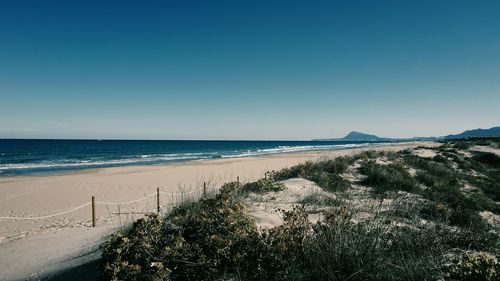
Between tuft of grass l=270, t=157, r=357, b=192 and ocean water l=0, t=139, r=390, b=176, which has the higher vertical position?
tuft of grass l=270, t=157, r=357, b=192

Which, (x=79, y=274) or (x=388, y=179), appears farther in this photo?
(x=388, y=179)

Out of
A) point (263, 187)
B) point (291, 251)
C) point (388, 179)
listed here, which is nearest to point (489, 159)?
point (388, 179)

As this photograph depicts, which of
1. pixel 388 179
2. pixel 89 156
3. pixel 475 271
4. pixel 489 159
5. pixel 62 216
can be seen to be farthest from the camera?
pixel 89 156

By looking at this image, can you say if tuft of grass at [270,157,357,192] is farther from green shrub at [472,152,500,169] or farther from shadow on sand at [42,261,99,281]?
green shrub at [472,152,500,169]

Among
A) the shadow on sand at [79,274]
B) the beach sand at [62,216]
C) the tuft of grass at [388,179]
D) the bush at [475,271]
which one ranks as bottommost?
the beach sand at [62,216]

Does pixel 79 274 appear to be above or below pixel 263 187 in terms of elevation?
below

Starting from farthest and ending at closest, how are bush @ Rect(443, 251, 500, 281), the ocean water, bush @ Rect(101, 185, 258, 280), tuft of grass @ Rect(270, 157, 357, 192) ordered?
1. the ocean water
2. tuft of grass @ Rect(270, 157, 357, 192)
3. bush @ Rect(101, 185, 258, 280)
4. bush @ Rect(443, 251, 500, 281)

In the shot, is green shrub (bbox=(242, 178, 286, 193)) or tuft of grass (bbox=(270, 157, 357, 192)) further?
tuft of grass (bbox=(270, 157, 357, 192))

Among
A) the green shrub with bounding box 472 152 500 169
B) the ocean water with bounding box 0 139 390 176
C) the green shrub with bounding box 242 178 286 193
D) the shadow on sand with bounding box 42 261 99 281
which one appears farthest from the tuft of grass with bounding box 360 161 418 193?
the ocean water with bounding box 0 139 390 176

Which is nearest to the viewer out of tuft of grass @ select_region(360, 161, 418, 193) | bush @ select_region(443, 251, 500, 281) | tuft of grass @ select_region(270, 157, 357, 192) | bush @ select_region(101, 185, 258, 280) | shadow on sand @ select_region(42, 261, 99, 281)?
bush @ select_region(443, 251, 500, 281)

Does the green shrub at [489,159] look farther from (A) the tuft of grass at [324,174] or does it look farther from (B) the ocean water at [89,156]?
(B) the ocean water at [89,156]

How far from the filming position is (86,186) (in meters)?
18.5

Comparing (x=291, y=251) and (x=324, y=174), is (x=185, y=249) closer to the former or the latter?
(x=291, y=251)

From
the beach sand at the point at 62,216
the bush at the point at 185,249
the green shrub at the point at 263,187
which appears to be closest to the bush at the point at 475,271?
the bush at the point at 185,249
